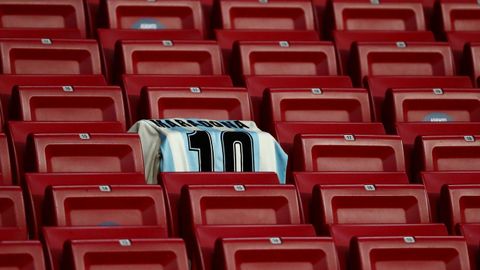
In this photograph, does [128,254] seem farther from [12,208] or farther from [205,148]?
[205,148]

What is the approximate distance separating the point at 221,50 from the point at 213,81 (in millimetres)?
149

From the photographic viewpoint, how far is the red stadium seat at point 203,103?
276cm

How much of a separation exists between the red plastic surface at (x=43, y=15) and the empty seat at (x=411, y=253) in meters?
0.83

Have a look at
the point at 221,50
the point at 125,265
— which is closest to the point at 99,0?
the point at 221,50

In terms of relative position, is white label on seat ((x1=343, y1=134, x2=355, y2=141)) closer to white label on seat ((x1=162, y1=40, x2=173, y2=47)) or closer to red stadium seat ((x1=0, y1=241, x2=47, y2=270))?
white label on seat ((x1=162, y1=40, x2=173, y2=47))

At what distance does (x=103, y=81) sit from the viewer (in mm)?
2807

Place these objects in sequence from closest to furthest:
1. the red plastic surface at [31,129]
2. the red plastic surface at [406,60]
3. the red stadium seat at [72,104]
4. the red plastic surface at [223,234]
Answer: the red plastic surface at [223,234] < the red plastic surface at [31,129] < the red stadium seat at [72,104] < the red plastic surface at [406,60]

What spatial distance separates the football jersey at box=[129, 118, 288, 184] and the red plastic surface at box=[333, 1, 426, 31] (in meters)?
0.57

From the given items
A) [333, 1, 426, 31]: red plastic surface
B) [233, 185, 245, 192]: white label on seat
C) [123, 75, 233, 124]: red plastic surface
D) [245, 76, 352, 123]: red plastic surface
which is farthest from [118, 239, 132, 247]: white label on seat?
[333, 1, 426, 31]: red plastic surface

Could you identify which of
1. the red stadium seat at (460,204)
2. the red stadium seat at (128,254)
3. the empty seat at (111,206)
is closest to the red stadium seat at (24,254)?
the red stadium seat at (128,254)

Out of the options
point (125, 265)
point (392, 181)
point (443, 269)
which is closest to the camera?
point (125, 265)

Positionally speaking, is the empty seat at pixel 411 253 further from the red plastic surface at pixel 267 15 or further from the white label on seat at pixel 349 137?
the red plastic surface at pixel 267 15

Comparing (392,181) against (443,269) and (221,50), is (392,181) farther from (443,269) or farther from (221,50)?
(221,50)

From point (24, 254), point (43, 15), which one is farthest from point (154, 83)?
point (24, 254)
